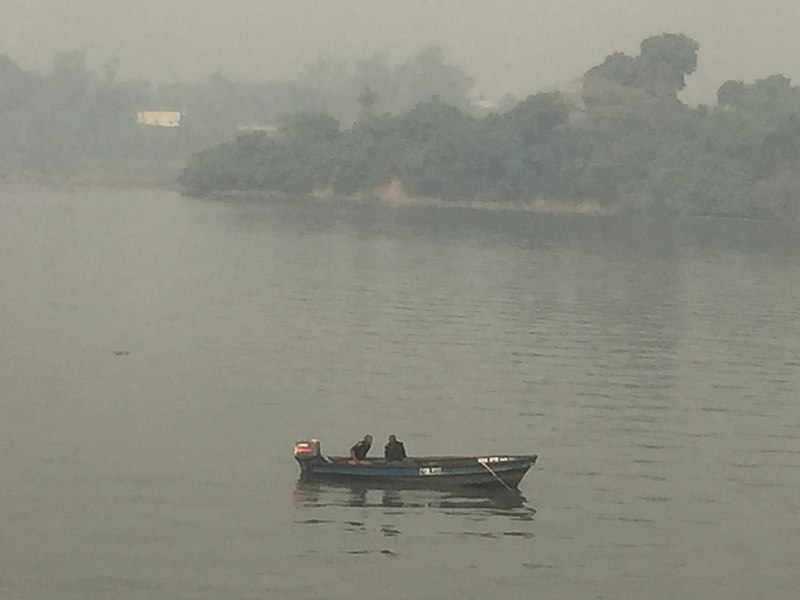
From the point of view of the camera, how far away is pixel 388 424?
4841cm

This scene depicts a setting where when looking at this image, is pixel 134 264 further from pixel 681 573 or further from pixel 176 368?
pixel 681 573

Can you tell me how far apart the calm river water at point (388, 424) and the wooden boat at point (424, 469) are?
42 centimetres

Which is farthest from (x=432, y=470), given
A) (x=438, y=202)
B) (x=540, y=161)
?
(x=438, y=202)

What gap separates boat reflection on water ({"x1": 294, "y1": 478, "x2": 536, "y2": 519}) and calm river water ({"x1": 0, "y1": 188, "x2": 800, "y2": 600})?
10 centimetres

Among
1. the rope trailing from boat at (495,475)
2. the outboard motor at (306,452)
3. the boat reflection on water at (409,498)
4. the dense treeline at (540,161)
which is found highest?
the dense treeline at (540,161)

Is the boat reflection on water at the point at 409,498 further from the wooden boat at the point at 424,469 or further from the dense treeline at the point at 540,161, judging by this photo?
the dense treeline at the point at 540,161

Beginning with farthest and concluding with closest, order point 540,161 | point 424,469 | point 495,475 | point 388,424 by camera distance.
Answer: point 540,161
point 388,424
point 495,475
point 424,469

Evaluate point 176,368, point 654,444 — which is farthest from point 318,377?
point 654,444

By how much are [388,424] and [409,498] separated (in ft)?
30.8

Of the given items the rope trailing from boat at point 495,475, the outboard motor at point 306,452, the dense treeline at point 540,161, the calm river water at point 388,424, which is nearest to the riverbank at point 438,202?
the dense treeline at point 540,161

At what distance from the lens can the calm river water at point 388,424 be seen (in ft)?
112

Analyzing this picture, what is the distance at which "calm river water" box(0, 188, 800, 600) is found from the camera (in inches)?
1347

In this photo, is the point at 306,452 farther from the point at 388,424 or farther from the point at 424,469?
the point at 388,424

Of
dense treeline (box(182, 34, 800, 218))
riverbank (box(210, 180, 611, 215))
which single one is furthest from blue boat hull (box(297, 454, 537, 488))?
riverbank (box(210, 180, 611, 215))
